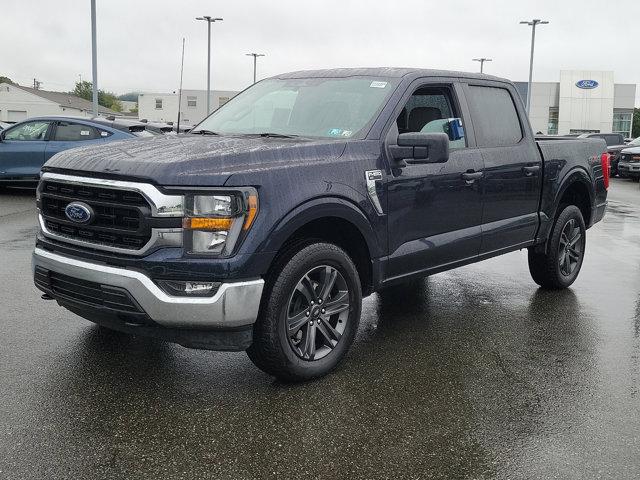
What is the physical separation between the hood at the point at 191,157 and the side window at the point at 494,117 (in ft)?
5.45

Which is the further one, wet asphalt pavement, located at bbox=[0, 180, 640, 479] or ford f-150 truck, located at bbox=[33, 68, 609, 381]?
ford f-150 truck, located at bbox=[33, 68, 609, 381]

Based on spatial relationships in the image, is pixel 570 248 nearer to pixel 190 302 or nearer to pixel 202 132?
pixel 202 132

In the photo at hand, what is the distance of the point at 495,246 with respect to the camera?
566cm

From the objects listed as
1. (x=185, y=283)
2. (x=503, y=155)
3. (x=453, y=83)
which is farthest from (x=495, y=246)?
(x=185, y=283)

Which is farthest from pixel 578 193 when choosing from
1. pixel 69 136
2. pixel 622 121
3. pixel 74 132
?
pixel 622 121

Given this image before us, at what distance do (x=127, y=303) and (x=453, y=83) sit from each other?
3085mm

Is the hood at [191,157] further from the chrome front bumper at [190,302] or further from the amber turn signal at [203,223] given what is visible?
the chrome front bumper at [190,302]

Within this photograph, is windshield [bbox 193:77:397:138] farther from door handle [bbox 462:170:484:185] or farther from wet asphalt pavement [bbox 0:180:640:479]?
wet asphalt pavement [bbox 0:180:640:479]

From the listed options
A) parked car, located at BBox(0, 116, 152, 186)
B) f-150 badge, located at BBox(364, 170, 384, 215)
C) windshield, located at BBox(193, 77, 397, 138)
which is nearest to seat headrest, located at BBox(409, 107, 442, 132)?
windshield, located at BBox(193, 77, 397, 138)

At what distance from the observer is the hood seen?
3.62 metres

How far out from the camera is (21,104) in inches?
3108

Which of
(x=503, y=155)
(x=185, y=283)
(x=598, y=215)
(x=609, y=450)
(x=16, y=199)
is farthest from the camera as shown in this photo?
(x=16, y=199)

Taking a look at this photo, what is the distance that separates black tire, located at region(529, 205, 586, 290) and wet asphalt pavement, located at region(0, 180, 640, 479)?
0.73 m

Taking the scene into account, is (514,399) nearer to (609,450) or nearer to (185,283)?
(609,450)
